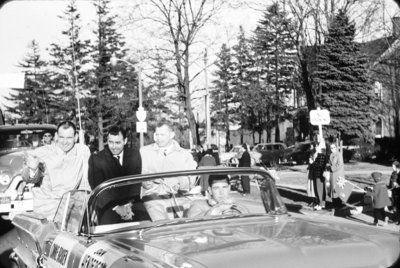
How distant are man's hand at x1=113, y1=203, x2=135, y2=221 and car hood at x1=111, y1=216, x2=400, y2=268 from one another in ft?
1.46

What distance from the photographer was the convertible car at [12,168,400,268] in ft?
9.75

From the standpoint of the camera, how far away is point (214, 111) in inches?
2995

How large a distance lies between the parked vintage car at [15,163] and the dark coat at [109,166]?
5550 mm

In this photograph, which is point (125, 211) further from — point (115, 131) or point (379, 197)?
point (379, 197)

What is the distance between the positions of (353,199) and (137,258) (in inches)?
479

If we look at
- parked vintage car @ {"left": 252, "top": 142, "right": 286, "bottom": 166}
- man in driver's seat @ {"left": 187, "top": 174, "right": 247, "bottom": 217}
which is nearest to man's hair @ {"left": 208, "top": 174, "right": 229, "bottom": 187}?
man in driver's seat @ {"left": 187, "top": 174, "right": 247, "bottom": 217}

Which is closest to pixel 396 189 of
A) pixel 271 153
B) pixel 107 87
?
pixel 271 153

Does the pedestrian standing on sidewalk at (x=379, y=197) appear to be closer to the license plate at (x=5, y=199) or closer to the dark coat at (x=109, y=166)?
the dark coat at (x=109, y=166)

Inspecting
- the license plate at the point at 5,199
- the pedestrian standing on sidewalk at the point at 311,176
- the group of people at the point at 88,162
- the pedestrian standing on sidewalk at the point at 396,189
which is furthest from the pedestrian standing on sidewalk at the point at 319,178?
the group of people at the point at 88,162

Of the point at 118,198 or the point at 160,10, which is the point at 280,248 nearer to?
the point at 118,198

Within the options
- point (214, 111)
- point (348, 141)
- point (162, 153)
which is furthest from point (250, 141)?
point (162, 153)

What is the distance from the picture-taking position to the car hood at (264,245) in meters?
2.87

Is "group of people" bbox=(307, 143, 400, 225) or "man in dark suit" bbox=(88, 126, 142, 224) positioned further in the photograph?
"group of people" bbox=(307, 143, 400, 225)

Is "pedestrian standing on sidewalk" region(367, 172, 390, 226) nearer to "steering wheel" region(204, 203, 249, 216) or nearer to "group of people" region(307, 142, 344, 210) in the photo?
"group of people" region(307, 142, 344, 210)
